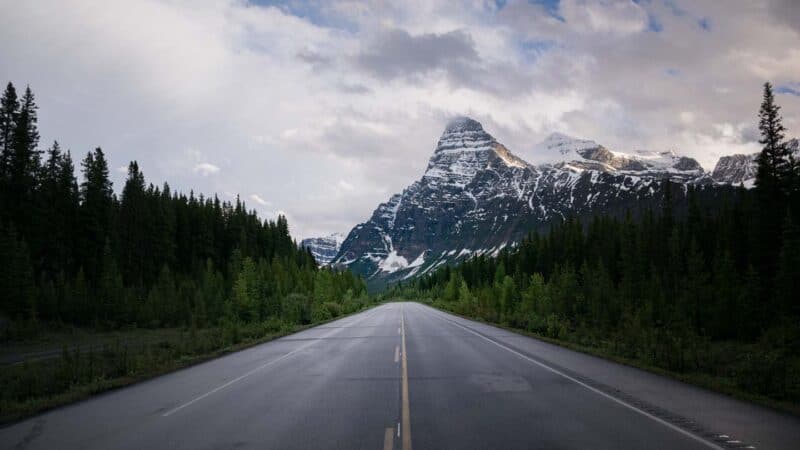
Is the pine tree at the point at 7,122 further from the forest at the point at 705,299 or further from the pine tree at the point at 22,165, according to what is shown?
the forest at the point at 705,299

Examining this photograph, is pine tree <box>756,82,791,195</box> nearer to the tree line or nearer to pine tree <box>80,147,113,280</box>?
the tree line

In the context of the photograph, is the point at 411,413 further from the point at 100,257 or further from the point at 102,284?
the point at 100,257

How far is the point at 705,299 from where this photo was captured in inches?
1604

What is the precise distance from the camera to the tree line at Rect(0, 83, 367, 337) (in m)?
40.6

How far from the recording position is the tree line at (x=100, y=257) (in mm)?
40594

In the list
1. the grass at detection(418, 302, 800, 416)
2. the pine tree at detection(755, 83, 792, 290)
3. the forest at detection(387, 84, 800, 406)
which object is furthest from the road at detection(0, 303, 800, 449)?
the pine tree at detection(755, 83, 792, 290)

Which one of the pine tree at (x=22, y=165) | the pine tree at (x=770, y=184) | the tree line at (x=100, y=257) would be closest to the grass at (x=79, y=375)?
the tree line at (x=100, y=257)

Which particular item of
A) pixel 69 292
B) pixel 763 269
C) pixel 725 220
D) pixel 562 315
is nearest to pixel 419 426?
pixel 562 315

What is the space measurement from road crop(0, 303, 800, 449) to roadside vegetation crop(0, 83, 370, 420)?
8.15 ft

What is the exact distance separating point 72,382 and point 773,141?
63.6m

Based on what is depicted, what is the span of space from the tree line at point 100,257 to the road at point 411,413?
2117 centimetres

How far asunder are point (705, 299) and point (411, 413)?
40341mm

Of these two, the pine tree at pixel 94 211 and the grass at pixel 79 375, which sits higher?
the pine tree at pixel 94 211

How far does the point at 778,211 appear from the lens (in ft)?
167
